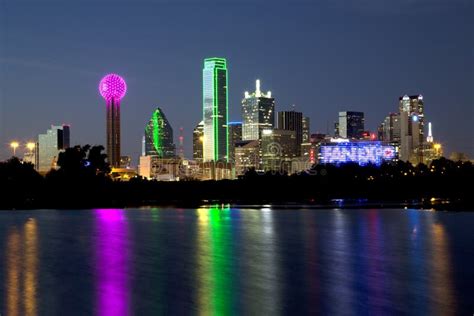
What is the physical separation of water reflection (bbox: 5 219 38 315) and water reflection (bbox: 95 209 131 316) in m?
2.53

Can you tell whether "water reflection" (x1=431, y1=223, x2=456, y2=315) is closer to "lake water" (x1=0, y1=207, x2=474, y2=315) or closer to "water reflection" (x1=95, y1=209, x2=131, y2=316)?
"lake water" (x1=0, y1=207, x2=474, y2=315)

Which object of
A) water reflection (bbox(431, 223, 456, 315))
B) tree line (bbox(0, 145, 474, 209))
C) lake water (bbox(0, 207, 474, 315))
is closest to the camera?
water reflection (bbox(431, 223, 456, 315))

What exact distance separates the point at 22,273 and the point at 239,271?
10114 mm

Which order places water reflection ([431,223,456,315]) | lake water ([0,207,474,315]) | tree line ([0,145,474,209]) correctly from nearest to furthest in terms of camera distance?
water reflection ([431,223,456,315]) → lake water ([0,207,474,315]) → tree line ([0,145,474,209])

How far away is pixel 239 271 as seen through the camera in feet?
121

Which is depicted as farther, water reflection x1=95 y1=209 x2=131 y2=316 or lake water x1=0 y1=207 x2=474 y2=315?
lake water x1=0 y1=207 x2=474 y2=315

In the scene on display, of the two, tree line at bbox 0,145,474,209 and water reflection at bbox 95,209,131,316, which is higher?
tree line at bbox 0,145,474,209

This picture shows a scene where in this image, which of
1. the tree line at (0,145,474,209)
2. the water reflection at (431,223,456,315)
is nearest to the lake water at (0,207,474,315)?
the water reflection at (431,223,456,315)

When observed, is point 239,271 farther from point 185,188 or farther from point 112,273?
point 185,188

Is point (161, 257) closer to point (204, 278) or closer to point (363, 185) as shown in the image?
point (204, 278)

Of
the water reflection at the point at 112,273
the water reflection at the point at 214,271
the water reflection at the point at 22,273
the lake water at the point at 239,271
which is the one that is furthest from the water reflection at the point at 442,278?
the water reflection at the point at 22,273

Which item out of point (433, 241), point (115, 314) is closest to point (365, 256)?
point (433, 241)

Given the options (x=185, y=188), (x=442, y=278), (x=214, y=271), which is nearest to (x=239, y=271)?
(x=214, y=271)

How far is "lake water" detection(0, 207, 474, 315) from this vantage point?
90.3 feet
